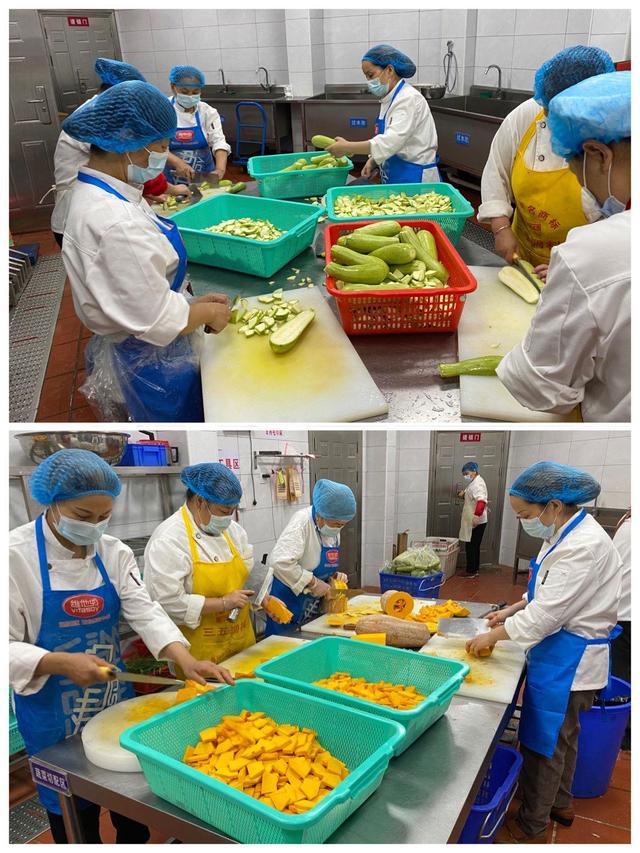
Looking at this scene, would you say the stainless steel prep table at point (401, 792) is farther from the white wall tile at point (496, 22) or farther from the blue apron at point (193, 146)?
the white wall tile at point (496, 22)

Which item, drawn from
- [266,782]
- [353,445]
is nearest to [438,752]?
[266,782]

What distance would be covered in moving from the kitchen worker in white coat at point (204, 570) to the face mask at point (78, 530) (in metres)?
0.42

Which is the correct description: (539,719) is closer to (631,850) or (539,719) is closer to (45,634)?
(631,850)

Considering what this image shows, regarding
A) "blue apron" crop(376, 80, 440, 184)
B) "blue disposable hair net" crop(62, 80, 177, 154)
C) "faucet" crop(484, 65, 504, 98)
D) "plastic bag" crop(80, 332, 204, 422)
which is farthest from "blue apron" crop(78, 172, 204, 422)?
"faucet" crop(484, 65, 504, 98)

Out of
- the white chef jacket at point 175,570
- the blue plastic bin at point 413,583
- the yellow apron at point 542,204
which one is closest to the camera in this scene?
the white chef jacket at point 175,570

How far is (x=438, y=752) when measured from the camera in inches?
65.6

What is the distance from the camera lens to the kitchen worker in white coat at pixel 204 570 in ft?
7.52

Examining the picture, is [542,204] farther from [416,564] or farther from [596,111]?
[416,564]

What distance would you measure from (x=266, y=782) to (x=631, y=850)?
129 cm

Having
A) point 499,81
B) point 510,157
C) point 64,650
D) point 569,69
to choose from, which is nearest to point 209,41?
point 499,81

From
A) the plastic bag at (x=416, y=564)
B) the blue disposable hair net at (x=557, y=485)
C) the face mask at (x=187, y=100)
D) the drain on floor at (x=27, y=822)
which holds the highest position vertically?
the face mask at (x=187, y=100)

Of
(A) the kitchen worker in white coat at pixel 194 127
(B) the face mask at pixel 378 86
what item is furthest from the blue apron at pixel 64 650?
(A) the kitchen worker in white coat at pixel 194 127

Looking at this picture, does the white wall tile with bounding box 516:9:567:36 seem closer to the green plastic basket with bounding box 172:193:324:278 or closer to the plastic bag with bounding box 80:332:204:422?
the green plastic basket with bounding box 172:193:324:278

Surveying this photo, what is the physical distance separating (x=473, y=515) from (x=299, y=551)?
3.99 meters
